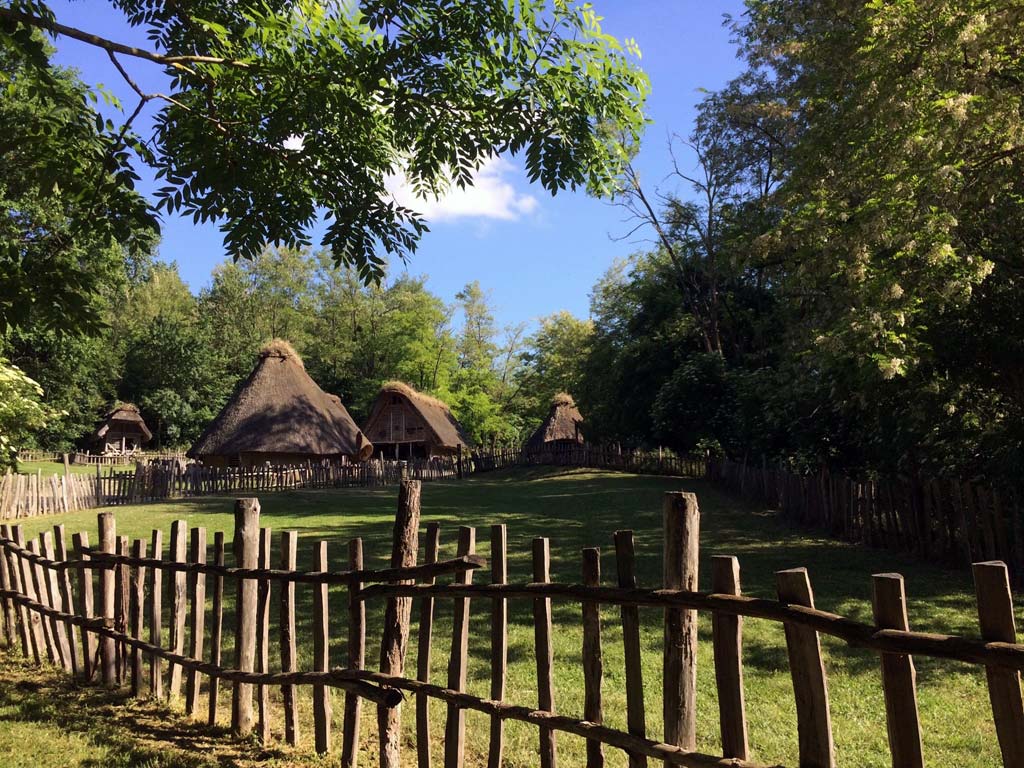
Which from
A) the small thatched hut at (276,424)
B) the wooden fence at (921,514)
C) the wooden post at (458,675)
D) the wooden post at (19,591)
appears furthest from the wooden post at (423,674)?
the small thatched hut at (276,424)

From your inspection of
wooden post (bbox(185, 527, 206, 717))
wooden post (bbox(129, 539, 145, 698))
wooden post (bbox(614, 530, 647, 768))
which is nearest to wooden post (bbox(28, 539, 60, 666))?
wooden post (bbox(129, 539, 145, 698))

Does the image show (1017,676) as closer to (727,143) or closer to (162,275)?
(727,143)

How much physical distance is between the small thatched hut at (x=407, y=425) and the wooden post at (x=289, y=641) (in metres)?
39.5

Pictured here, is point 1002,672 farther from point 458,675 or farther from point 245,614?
point 245,614

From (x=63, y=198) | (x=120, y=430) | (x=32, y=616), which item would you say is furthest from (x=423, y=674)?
(x=120, y=430)

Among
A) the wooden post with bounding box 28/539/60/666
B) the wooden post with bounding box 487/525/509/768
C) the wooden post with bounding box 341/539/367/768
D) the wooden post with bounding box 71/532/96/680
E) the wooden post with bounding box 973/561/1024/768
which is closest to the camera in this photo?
the wooden post with bounding box 973/561/1024/768

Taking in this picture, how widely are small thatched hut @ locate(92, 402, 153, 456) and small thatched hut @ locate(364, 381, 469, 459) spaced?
2003 centimetres

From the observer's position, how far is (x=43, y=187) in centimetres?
488

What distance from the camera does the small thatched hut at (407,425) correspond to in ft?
146

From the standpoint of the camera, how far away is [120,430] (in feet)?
178

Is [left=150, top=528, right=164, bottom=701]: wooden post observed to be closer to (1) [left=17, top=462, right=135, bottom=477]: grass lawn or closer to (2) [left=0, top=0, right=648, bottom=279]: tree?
(2) [left=0, top=0, right=648, bottom=279]: tree

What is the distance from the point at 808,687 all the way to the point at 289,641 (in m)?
3.28

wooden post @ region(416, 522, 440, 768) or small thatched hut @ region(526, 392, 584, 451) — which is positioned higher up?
small thatched hut @ region(526, 392, 584, 451)

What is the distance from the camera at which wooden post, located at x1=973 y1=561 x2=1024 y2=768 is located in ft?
6.71
